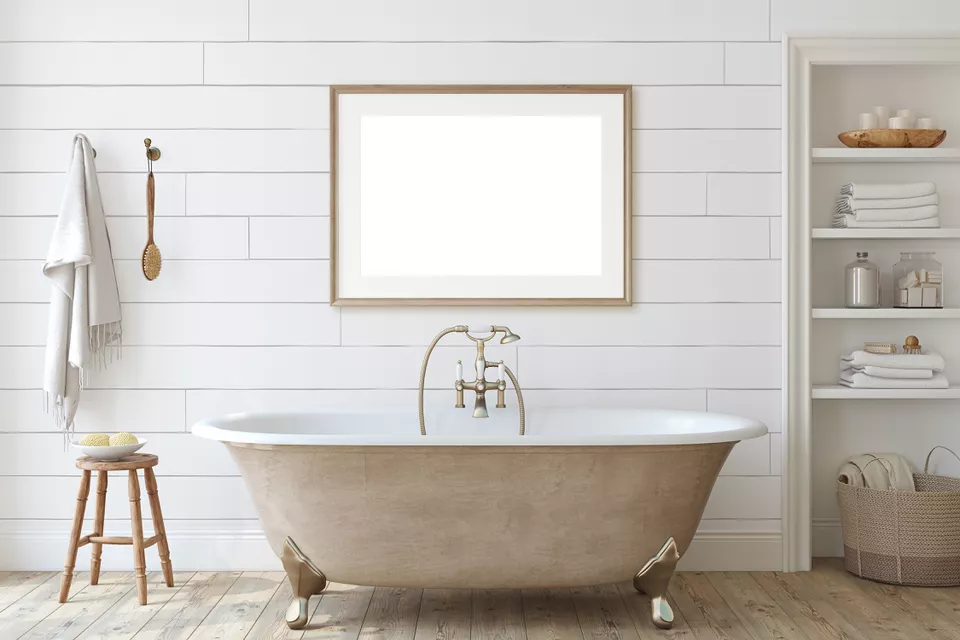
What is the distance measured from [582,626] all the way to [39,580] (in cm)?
192

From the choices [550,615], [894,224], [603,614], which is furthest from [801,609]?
[894,224]

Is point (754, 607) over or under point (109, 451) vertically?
under

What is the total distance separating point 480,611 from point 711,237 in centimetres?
156

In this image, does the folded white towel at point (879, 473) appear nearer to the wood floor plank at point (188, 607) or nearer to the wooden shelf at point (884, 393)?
the wooden shelf at point (884, 393)

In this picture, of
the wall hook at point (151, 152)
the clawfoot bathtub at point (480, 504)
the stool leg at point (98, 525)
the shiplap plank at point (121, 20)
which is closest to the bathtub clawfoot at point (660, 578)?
the clawfoot bathtub at point (480, 504)

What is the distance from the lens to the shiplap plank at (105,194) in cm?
328

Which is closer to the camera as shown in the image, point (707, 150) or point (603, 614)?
point (603, 614)

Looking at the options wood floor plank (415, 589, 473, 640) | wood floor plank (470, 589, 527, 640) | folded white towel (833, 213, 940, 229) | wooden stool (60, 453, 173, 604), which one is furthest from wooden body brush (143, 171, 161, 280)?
folded white towel (833, 213, 940, 229)

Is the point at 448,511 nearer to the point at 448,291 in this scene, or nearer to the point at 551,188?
the point at 448,291

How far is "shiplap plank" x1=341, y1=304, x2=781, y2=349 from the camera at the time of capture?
3.30 m

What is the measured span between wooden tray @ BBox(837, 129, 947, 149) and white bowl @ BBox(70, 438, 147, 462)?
275cm

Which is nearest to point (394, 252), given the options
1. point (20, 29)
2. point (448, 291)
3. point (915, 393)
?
point (448, 291)

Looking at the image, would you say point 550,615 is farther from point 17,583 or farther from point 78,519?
point 17,583

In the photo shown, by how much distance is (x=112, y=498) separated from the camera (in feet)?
10.8
